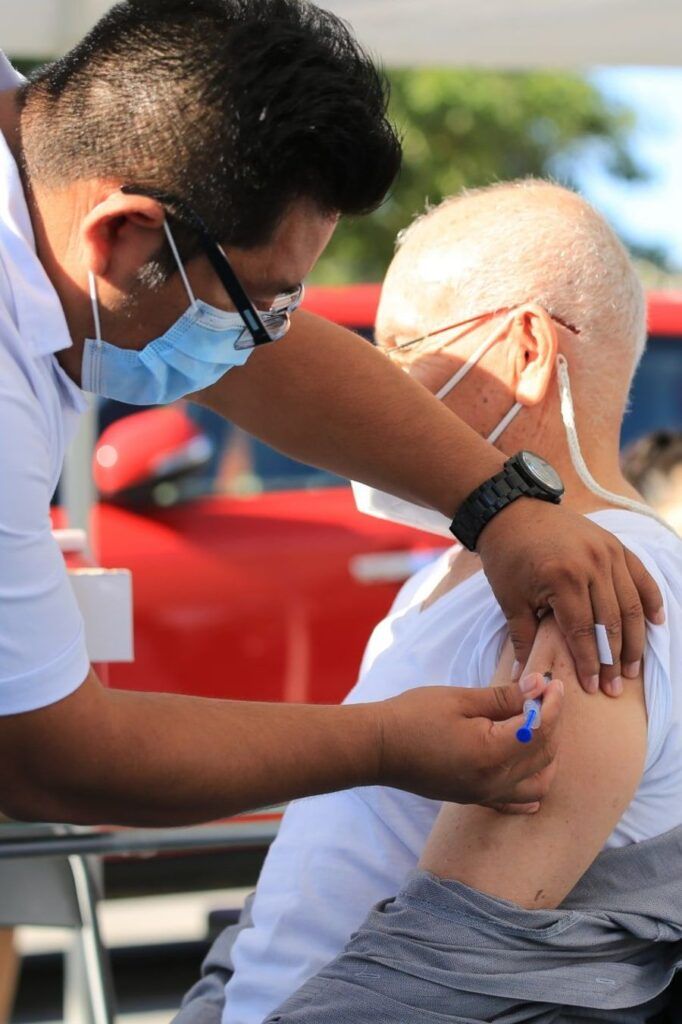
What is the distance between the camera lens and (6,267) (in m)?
1.36

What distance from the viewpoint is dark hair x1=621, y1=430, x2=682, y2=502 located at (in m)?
3.74

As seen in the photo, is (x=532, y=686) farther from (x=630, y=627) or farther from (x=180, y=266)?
(x=180, y=266)

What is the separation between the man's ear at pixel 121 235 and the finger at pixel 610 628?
659 mm

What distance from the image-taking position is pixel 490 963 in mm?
1481

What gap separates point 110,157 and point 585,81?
1382cm

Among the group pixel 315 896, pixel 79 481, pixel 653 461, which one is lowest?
pixel 79 481

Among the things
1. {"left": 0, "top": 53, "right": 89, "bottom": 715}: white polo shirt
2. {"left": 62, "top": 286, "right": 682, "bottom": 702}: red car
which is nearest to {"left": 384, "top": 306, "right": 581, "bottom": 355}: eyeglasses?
{"left": 0, "top": 53, "right": 89, "bottom": 715}: white polo shirt

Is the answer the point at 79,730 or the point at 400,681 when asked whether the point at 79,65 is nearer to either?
the point at 79,730

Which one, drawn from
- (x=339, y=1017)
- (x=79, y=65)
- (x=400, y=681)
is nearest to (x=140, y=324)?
(x=79, y=65)

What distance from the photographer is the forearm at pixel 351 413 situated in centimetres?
184

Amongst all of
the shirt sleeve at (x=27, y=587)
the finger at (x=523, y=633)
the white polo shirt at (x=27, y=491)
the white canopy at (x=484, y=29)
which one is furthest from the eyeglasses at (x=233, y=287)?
the white canopy at (x=484, y=29)

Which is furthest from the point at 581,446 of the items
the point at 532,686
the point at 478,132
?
the point at 478,132

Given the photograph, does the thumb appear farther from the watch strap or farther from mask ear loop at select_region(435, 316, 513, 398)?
mask ear loop at select_region(435, 316, 513, 398)

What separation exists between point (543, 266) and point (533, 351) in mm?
132
